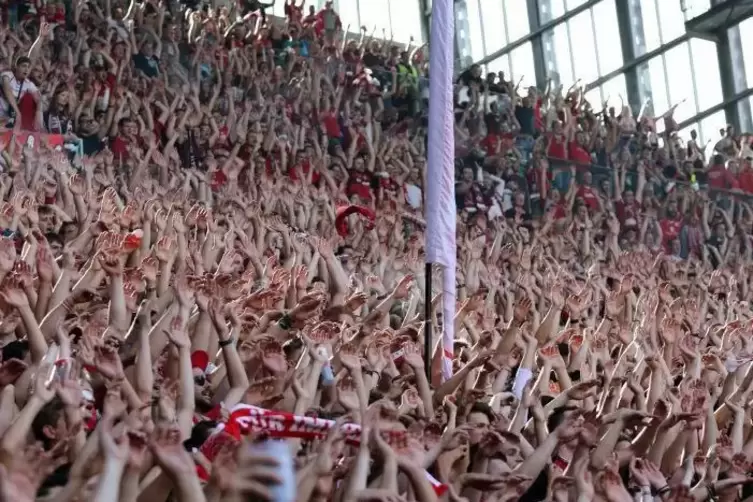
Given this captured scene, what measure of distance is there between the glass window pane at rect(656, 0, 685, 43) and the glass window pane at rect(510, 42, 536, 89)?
2406 mm

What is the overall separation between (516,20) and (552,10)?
0.76 meters

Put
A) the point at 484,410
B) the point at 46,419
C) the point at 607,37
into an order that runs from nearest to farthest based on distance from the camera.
Answer: the point at 46,419 < the point at 484,410 < the point at 607,37

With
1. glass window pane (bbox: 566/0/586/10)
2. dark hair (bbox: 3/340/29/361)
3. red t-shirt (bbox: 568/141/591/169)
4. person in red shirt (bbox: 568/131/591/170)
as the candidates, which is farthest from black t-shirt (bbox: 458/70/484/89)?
dark hair (bbox: 3/340/29/361)

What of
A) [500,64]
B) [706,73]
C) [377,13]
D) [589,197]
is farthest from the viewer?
[500,64]

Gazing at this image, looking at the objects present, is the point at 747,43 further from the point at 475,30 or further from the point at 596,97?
the point at 475,30

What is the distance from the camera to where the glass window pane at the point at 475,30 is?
24328 mm

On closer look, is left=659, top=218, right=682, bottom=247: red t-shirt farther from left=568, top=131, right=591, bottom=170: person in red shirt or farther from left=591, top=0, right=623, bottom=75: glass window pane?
left=591, top=0, right=623, bottom=75: glass window pane


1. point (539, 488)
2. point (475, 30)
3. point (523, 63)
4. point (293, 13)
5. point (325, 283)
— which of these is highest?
point (475, 30)

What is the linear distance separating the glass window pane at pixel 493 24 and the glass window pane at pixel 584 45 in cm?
146

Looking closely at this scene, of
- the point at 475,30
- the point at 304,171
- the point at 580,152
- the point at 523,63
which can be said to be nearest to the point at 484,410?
the point at 304,171

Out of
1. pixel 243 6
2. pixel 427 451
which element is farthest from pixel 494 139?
pixel 427 451

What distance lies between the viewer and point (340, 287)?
23.8ft

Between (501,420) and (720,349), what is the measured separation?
2722mm

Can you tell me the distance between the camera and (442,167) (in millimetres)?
6531
